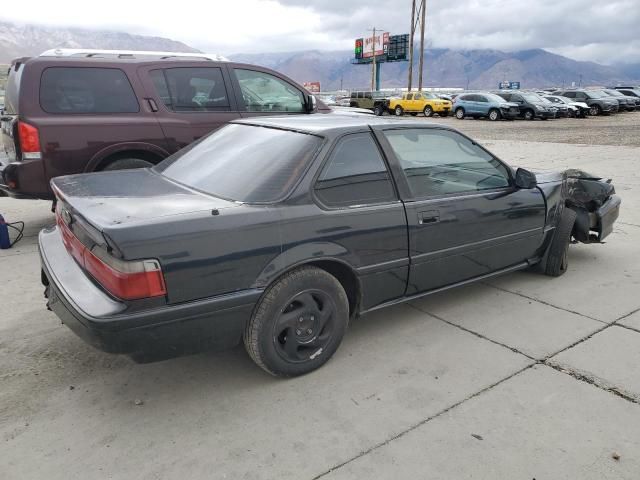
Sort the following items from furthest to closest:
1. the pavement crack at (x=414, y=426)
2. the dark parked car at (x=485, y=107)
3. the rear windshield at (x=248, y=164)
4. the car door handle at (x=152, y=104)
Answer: the dark parked car at (x=485, y=107), the car door handle at (x=152, y=104), the rear windshield at (x=248, y=164), the pavement crack at (x=414, y=426)

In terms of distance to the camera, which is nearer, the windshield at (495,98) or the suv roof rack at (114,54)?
the suv roof rack at (114,54)

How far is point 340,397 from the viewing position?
2764 millimetres

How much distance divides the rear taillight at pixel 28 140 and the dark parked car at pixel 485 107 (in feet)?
84.9

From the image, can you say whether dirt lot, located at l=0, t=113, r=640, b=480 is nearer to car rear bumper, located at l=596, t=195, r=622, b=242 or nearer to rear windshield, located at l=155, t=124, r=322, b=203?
car rear bumper, located at l=596, t=195, r=622, b=242

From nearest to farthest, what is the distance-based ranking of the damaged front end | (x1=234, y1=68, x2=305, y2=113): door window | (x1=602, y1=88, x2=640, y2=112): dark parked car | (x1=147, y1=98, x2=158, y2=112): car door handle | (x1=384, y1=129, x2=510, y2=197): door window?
(x1=384, y1=129, x2=510, y2=197): door window
the damaged front end
(x1=147, y1=98, x2=158, y2=112): car door handle
(x1=234, y1=68, x2=305, y2=113): door window
(x1=602, y1=88, x2=640, y2=112): dark parked car

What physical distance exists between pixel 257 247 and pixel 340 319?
73 cm

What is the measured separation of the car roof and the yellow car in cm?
2885

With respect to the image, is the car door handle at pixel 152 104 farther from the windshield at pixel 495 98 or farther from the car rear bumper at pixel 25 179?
the windshield at pixel 495 98

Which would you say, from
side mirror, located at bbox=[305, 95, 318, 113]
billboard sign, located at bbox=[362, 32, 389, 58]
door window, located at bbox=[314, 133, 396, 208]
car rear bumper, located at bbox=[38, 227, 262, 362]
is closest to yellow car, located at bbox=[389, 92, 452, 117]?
side mirror, located at bbox=[305, 95, 318, 113]

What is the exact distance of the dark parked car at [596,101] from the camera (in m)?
30.3

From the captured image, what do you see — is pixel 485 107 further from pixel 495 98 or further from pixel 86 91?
pixel 86 91

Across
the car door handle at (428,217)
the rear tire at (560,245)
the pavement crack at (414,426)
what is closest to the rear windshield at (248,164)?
the car door handle at (428,217)

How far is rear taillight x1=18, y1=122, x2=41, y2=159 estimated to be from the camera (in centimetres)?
477

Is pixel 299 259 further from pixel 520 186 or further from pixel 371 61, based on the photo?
pixel 371 61
